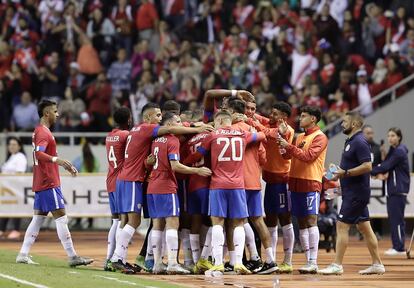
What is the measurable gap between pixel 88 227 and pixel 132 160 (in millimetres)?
11852

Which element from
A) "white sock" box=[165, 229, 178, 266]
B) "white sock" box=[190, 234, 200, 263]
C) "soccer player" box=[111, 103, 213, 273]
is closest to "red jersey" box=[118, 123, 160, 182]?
"soccer player" box=[111, 103, 213, 273]

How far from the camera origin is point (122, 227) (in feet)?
65.7

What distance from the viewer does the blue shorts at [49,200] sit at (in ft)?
66.0

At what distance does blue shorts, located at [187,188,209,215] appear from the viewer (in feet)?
65.6

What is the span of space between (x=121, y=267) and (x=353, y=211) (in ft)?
10.8

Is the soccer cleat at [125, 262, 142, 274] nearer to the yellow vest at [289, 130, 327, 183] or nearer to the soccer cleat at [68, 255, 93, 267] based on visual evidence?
the soccer cleat at [68, 255, 93, 267]

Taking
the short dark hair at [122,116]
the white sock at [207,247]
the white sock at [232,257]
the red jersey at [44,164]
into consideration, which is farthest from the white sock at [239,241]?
the red jersey at [44,164]

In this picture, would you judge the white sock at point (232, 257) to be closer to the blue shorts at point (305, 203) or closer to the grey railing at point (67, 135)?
the blue shorts at point (305, 203)

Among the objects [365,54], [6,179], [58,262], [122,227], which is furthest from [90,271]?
[365,54]

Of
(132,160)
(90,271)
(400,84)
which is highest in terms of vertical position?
(400,84)

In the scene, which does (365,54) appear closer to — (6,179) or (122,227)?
(6,179)

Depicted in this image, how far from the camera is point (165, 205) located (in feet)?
64.1

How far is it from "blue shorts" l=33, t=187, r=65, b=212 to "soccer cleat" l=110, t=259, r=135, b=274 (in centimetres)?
120

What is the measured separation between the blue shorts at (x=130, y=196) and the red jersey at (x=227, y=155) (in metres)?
1.06
